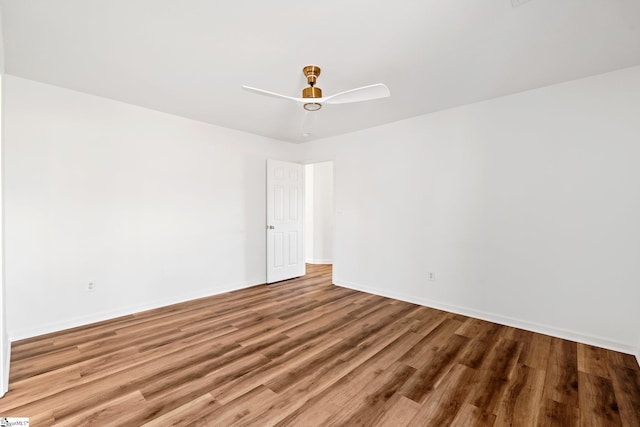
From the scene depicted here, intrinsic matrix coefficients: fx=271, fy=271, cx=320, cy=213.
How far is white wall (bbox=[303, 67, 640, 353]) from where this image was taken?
2.55 meters

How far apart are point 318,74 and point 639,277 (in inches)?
136

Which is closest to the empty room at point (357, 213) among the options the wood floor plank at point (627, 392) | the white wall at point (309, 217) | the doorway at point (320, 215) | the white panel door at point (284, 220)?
the wood floor plank at point (627, 392)

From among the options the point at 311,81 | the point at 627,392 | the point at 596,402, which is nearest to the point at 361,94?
the point at 311,81

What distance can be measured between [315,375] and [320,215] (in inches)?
188

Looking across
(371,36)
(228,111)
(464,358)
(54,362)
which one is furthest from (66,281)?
(464,358)

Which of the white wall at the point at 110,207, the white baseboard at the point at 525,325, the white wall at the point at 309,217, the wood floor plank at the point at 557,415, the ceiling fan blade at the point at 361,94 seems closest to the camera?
the wood floor plank at the point at 557,415

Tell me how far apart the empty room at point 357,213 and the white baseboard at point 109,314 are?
0.05 ft

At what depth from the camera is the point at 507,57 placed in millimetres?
2355

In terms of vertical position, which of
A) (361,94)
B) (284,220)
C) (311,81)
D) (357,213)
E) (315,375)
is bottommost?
(315,375)

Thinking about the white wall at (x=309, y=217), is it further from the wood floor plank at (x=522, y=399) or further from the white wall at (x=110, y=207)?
the wood floor plank at (x=522, y=399)

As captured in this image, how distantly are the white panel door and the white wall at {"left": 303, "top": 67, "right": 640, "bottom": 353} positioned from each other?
1525mm

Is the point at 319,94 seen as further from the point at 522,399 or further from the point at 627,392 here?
the point at 627,392

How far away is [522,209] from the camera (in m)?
3.02

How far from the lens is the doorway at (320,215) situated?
22.1 feet
